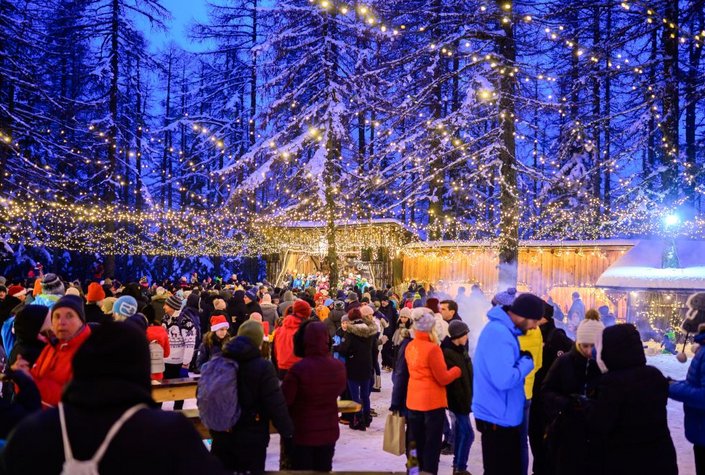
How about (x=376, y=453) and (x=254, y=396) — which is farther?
(x=376, y=453)

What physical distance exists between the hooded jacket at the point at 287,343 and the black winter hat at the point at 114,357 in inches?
224

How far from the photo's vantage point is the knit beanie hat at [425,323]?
6.13 metres

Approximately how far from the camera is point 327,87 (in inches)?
837

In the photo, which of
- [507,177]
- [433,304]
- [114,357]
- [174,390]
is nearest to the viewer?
[114,357]

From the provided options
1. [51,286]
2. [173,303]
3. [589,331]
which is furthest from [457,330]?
[51,286]

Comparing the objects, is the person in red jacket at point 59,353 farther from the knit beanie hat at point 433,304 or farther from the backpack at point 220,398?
the knit beanie hat at point 433,304

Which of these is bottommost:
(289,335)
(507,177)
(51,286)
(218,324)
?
(289,335)

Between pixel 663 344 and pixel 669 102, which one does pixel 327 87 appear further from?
pixel 663 344

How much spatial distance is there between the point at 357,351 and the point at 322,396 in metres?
3.74

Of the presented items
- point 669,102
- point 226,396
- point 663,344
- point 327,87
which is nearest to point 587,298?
point 663,344

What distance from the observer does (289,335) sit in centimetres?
820

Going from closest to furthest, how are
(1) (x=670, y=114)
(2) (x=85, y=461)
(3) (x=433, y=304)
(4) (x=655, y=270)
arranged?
1. (2) (x=85, y=461)
2. (3) (x=433, y=304)
3. (4) (x=655, y=270)
4. (1) (x=670, y=114)

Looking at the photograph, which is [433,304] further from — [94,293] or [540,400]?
[94,293]

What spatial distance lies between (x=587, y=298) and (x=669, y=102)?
7134mm
